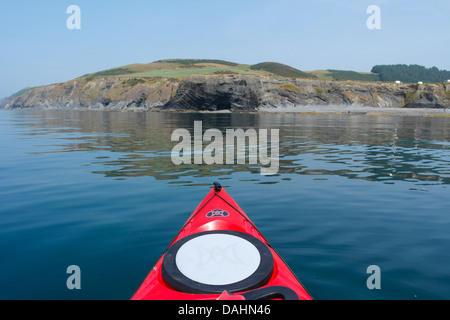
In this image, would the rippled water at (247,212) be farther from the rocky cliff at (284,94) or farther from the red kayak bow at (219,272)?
the rocky cliff at (284,94)

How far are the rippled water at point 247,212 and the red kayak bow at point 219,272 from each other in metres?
1.28

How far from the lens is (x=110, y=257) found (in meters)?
6.37

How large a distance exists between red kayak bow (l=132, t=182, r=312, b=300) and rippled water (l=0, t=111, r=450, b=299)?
1.28 meters

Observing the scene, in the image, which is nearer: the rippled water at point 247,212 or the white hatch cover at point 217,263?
the white hatch cover at point 217,263

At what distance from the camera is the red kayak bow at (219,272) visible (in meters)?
3.77

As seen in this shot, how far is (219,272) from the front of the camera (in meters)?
4.20

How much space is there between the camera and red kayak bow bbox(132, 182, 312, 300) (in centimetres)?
377

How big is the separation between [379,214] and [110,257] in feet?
23.4

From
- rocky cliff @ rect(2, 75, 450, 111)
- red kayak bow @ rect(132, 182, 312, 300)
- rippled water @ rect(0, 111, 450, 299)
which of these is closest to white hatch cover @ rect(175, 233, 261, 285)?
red kayak bow @ rect(132, 182, 312, 300)

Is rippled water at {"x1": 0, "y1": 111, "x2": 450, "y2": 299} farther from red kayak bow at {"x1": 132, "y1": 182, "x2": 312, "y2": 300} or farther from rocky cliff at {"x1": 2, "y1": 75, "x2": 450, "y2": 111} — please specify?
rocky cliff at {"x1": 2, "y1": 75, "x2": 450, "y2": 111}

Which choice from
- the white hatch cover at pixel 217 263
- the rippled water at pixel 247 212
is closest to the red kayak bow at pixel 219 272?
the white hatch cover at pixel 217 263

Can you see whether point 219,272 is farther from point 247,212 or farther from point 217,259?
point 247,212
